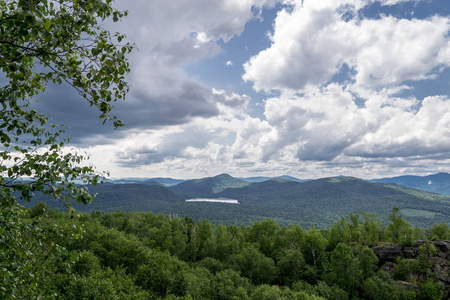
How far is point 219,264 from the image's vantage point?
69.4 metres

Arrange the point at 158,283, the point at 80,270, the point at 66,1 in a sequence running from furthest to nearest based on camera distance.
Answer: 1. the point at 158,283
2. the point at 80,270
3. the point at 66,1

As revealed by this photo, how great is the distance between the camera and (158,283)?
142 feet

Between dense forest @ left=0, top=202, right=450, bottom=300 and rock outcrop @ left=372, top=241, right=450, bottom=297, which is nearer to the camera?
dense forest @ left=0, top=202, right=450, bottom=300

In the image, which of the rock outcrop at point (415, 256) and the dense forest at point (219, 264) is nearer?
the dense forest at point (219, 264)

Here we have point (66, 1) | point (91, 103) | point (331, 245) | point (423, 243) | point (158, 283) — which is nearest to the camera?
point (66, 1)

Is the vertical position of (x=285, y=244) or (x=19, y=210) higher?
(x=19, y=210)

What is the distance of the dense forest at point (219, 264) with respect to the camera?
27.8m

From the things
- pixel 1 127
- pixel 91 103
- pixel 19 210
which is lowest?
pixel 19 210

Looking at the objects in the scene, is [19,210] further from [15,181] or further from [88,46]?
[88,46]

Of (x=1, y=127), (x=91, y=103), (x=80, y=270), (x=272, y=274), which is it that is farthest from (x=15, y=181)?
(x=272, y=274)

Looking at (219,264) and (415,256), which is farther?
(415,256)

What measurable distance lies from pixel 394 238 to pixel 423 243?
13.1m

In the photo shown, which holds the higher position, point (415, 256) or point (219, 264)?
point (219, 264)

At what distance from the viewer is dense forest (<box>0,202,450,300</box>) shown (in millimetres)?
27828
